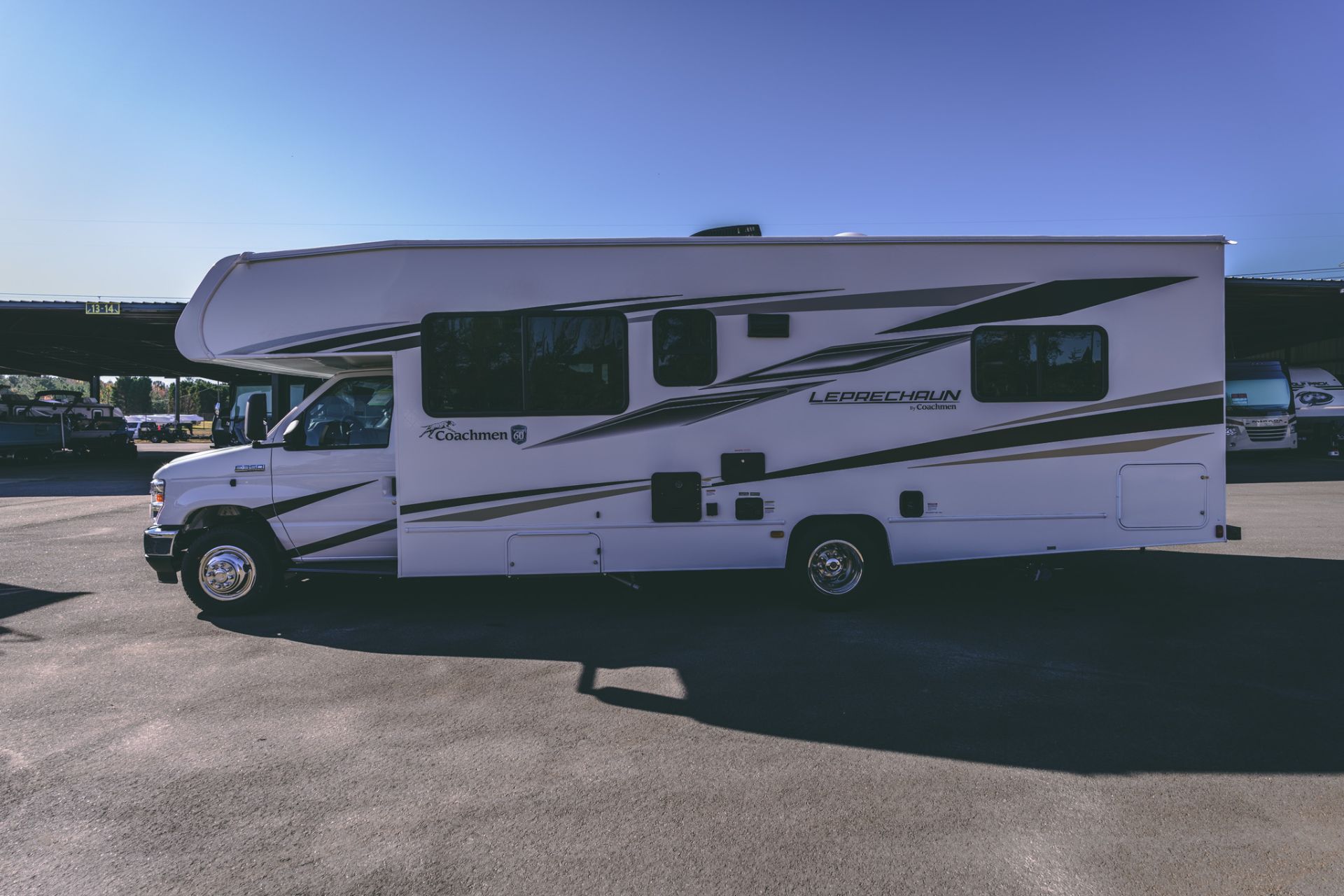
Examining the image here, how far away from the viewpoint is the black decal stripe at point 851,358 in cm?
637

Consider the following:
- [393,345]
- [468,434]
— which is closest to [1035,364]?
[468,434]

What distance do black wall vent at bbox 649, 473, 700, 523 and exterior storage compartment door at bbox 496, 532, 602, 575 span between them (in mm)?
576

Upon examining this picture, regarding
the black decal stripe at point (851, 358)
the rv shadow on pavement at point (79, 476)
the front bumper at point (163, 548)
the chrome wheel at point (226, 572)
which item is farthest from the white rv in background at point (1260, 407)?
the rv shadow on pavement at point (79, 476)

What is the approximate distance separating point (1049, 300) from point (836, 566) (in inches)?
112

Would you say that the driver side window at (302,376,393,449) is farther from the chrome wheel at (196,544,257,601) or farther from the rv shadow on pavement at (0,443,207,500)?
the rv shadow on pavement at (0,443,207,500)

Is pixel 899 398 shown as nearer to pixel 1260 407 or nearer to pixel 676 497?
pixel 676 497

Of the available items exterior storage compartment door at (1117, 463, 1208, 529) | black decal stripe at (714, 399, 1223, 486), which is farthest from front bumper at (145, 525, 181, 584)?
exterior storage compartment door at (1117, 463, 1208, 529)

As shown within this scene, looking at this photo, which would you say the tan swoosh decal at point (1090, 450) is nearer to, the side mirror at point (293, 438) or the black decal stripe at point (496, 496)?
Result: the black decal stripe at point (496, 496)

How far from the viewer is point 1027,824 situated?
3.26 m

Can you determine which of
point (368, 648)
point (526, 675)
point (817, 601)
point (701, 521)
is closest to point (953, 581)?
point (817, 601)

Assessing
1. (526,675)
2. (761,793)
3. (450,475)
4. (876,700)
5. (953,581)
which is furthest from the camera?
(953,581)

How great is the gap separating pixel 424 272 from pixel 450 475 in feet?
5.41

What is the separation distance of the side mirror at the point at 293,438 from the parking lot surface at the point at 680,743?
1.45 metres

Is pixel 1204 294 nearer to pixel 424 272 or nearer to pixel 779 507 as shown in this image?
pixel 779 507
